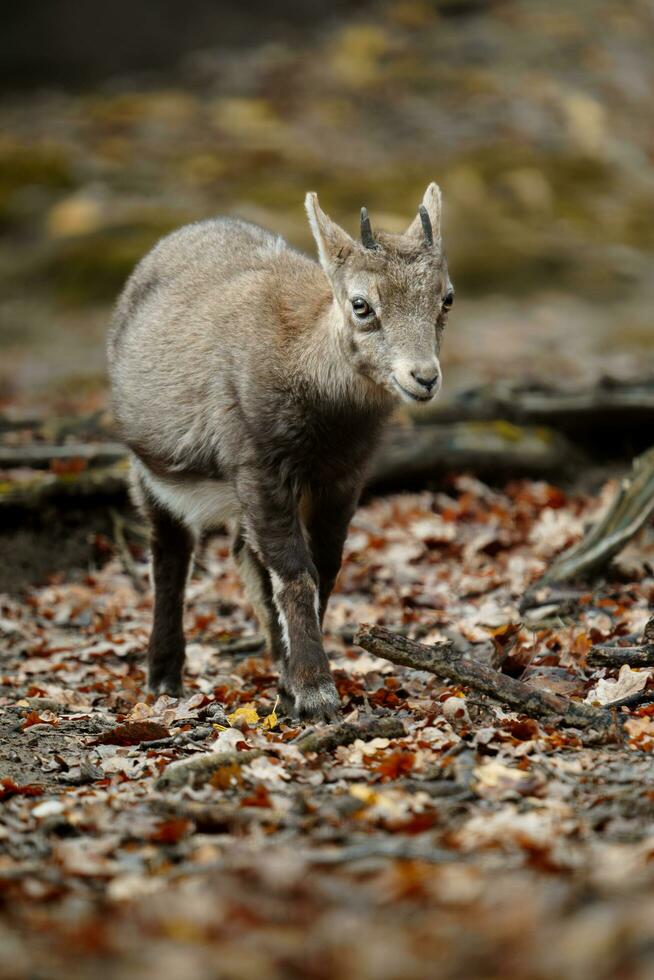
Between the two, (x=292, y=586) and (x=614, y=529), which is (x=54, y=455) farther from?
(x=614, y=529)

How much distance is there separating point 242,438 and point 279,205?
1397cm

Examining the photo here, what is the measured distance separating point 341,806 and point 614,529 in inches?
156

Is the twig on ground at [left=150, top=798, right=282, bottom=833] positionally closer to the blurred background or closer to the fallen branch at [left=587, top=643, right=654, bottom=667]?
the fallen branch at [left=587, top=643, right=654, bottom=667]

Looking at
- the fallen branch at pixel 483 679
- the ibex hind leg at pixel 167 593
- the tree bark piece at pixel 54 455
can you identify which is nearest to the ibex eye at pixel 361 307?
the fallen branch at pixel 483 679

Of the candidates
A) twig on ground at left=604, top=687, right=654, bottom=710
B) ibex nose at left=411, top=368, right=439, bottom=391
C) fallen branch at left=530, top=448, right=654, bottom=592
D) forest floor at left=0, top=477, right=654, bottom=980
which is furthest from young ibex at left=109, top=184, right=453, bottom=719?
fallen branch at left=530, top=448, right=654, bottom=592

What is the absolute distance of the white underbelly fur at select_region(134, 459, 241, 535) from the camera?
21.4ft

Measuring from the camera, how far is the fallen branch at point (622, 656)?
17.6ft

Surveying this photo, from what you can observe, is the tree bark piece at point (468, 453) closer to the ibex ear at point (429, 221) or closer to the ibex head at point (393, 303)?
the ibex ear at point (429, 221)

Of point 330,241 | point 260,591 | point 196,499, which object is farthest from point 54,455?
point 330,241

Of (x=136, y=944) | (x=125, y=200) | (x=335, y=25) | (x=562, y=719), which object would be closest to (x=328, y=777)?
(x=562, y=719)

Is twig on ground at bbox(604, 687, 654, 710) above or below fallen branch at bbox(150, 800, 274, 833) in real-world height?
below

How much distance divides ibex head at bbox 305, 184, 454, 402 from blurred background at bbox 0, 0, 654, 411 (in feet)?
27.2

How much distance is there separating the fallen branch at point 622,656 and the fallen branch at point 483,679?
1.65 feet

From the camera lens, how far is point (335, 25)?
1033 inches
